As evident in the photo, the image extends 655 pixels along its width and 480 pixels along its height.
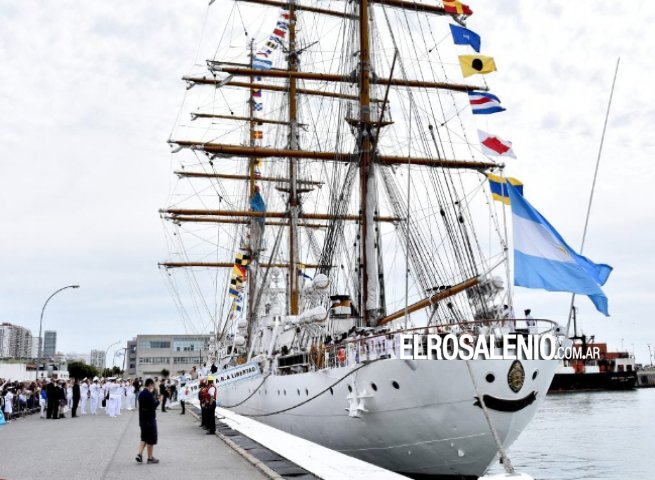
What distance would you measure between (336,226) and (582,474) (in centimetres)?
1290

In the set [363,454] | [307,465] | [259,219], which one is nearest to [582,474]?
[363,454]

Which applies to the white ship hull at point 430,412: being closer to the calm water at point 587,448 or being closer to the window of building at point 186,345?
the calm water at point 587,448

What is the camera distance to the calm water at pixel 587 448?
89.5 feet

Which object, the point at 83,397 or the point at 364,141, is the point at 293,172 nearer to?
the point at 364,141

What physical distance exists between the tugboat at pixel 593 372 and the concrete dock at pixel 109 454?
81792mm

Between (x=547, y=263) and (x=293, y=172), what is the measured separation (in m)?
28.1

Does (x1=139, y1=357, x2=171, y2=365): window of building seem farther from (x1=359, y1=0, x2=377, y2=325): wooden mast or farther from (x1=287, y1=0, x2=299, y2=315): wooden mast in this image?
(x1=359, y1=0, x2=377, y2=325): wooden mast

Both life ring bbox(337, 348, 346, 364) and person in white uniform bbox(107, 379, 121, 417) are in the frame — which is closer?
life ring bbox(337, 348, 346, 364)

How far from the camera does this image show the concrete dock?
13.8m

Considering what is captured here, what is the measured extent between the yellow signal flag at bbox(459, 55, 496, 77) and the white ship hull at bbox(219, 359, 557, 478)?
9887 mm

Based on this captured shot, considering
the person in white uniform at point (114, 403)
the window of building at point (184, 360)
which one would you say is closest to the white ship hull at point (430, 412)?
the person in white uniform at point (114, 403)

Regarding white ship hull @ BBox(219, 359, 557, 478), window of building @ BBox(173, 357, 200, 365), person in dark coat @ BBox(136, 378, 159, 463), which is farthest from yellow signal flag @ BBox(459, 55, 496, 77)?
window of building @ BBox(173, 357, 200, 365)

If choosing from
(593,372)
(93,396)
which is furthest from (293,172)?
(593,372)

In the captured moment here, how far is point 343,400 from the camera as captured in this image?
21.1 meters
